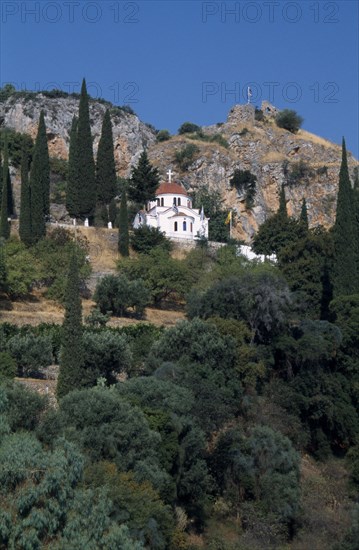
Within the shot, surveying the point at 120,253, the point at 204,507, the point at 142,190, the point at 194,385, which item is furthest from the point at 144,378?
the point at 142,190

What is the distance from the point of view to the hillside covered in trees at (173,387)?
27.1 metres

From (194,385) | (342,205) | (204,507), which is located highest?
(342,205)

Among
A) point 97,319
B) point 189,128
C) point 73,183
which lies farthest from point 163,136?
point 97,319

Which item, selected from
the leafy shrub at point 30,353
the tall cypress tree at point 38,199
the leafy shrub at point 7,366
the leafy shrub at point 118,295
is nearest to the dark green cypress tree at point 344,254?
the leafy shrub at point 118,295

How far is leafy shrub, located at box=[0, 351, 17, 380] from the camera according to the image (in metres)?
38.5

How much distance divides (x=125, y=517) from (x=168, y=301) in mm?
31784

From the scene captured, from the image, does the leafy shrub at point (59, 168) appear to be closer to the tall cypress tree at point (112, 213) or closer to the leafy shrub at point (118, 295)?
the tall cypress tree at point (112, 213)

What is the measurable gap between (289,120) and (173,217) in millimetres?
32263

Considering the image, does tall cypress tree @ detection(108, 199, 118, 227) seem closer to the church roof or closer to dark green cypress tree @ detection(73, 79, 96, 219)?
dark green cypress tree @ detection(73, 79, 96, 219)

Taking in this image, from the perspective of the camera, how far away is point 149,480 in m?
30.3

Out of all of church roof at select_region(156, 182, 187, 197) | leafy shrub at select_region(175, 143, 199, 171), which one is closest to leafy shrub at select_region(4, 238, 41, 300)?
church roof at select_region(156, 182, 187, 197)

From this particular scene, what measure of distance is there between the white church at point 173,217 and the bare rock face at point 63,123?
2292cm

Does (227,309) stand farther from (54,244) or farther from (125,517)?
(125,517)

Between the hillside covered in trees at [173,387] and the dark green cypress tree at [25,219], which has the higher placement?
the dark green cypress tree at [25,219]
